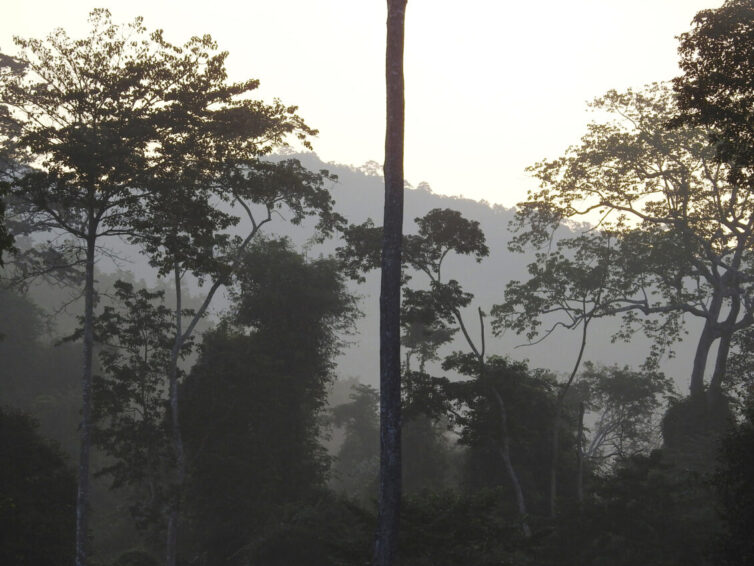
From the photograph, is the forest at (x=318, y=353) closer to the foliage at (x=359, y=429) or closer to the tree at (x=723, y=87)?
the tree at (x=723, y=87)

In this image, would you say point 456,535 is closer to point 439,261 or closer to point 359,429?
point 439,261

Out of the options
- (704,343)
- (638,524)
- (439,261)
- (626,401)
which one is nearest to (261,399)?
Answer: (439,261)

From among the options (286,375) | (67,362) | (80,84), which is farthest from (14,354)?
(80,84)

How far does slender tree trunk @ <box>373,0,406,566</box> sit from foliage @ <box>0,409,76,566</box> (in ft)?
37.1

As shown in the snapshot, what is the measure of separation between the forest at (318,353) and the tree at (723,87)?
0.05 meters

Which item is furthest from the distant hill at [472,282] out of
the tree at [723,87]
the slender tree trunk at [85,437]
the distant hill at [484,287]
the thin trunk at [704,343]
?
the tree at [723,87]

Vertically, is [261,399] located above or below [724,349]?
below

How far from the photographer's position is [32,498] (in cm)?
2098

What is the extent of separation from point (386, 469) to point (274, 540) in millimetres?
17172

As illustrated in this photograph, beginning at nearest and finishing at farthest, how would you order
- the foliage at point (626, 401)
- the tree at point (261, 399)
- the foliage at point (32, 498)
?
the foliage at point (32, 498)
the tree at point (261, 399)
the foliage at point (626, 401)

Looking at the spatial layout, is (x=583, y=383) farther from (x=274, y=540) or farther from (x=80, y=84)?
(x=80, y=84)

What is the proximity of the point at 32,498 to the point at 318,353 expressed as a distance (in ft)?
49.4

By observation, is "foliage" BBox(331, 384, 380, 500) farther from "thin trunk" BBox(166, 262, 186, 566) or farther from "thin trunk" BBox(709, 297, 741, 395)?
"thin trunk" BBox(166, 262, 186, 566)

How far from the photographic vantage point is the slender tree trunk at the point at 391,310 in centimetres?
1258
